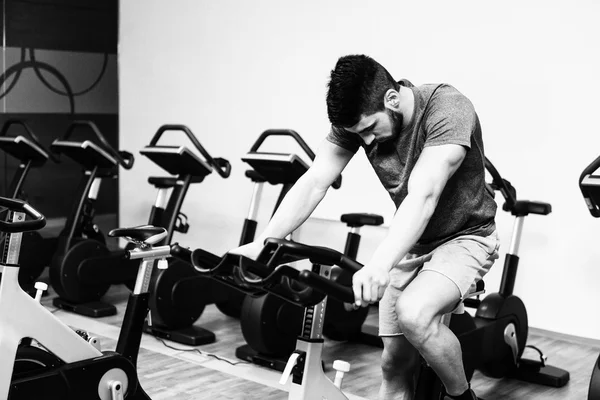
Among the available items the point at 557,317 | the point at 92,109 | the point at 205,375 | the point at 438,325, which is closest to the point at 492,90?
the point at 557,317

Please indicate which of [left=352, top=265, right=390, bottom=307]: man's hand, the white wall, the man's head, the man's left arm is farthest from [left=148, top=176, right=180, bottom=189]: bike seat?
[left=352, top=265, right=390, bottom=307]: man's hand

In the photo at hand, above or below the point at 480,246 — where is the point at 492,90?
above

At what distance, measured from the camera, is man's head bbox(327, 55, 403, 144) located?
2336mm

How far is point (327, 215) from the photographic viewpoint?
559 centimetres

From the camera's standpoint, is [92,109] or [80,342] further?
[92,109]

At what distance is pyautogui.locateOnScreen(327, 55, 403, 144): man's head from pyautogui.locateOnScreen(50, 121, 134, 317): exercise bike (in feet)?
9.50

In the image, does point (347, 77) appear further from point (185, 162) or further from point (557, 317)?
point (557, 317)

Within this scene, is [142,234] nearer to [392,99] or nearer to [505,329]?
[392,99]

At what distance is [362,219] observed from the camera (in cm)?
445

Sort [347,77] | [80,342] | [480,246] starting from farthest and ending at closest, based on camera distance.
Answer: [80,342], [480,246], [347,77]

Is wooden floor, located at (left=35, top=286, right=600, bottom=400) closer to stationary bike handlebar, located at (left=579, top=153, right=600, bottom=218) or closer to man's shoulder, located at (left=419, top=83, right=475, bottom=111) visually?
stationary bike handlebar, located at (left=579, top=153, right=600, bottom=218)

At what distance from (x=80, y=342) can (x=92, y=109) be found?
406 centimetres

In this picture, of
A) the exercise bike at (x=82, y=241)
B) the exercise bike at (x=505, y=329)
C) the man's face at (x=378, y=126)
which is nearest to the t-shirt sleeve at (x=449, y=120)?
the man's face at (x=378, y=126)

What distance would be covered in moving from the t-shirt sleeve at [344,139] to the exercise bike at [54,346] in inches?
30.7
